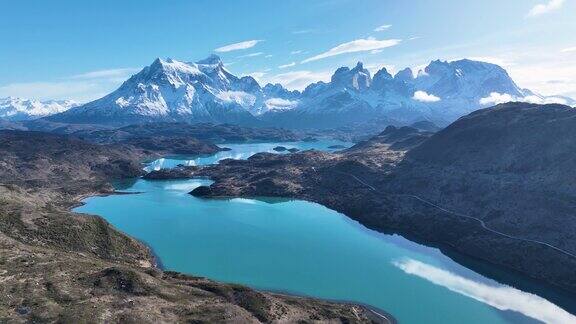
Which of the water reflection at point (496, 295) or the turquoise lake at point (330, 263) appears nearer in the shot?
the water reflection at point (496, 295)

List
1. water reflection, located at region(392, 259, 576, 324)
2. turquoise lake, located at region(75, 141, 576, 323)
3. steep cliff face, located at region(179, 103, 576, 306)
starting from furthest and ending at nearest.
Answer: steep cliff face, located at region(179, 103, 576, 306) < turquoise lake, located at region(75, 141, 576, 323) < water reflection, located at region(392, 259, 576, 324)

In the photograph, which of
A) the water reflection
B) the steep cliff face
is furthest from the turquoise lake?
the steep cliff face

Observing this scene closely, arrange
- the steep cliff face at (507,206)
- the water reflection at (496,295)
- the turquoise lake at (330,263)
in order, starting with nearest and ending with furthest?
the water reflection at (496,295) → the turquoise lake at (330,263) → the steep cliff face at (507,206)

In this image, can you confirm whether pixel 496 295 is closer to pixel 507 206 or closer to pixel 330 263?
pixel 330 263

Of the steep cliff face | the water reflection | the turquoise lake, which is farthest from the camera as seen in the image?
the steep cliff face

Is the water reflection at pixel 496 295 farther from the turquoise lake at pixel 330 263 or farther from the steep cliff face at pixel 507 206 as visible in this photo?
the steep cliff face at pixel 507 206

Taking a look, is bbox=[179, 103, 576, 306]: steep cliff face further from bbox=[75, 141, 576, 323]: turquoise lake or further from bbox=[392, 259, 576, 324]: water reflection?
bbox=[392, 259, 576, 324]: water reflection

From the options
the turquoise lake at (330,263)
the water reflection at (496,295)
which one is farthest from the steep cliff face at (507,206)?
the water reflection at (496,295)

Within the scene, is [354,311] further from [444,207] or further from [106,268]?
[444,207]

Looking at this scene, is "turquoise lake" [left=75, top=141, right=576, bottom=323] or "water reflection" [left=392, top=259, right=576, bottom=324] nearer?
"water reflection" [left=392, top=259, right=576, bottom=324]
